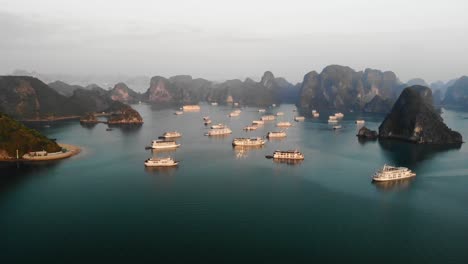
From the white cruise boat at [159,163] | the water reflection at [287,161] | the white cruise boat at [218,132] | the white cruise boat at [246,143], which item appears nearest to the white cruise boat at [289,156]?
the water reflection at [287,161]

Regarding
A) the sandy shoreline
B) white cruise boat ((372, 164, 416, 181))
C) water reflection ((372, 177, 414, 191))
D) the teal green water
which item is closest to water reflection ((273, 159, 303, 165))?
the teal green water

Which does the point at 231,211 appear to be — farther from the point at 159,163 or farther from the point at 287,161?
the point at 287,161

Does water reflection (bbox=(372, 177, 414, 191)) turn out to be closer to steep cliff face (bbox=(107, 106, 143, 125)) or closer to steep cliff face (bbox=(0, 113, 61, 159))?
steep cliff face (bbox=(0, 113, 61, 159))

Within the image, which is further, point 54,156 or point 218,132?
point 218,132

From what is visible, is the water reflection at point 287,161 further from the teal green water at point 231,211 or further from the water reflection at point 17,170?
the water reflection at point 17,170

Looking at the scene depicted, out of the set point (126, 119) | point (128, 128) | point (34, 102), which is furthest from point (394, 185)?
point (34, 102)
